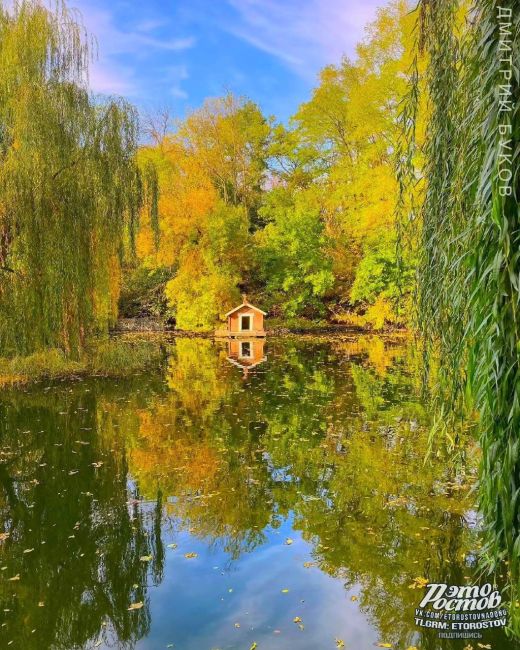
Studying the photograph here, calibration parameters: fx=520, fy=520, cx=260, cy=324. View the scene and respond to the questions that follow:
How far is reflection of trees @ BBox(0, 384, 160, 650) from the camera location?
3.72 metres

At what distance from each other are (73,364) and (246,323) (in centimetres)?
1121

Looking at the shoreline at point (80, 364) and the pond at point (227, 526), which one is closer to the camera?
the pond at point (227, 526)

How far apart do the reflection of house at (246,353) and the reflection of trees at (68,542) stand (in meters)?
6.61

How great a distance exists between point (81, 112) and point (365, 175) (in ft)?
40.7

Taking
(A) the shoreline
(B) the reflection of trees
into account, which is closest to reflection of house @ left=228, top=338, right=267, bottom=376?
(A) the shoreline

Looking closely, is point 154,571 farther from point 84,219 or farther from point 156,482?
point 84,219

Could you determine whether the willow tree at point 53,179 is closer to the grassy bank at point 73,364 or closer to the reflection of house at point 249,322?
the grassy bank at point 73,364

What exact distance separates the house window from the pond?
13.3 meters

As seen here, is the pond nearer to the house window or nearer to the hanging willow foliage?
the hanging willow foliage

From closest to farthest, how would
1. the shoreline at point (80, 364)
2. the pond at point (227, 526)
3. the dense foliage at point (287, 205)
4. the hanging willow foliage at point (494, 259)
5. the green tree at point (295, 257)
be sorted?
the hanging willow foliage at point (494, 259) → the pond at point (227, 526) → the shoreline at point (80, 364) → the dense foliage at point (287, 205) → the green tree at point (295, 257)

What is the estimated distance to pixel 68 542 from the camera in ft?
15.6

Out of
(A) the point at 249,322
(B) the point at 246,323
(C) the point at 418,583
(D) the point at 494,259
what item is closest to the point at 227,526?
(C) the point at 418,583

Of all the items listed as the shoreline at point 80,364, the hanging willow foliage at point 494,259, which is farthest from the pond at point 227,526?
the shoreline at point 80,364

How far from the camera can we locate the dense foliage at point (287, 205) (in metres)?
21.2
